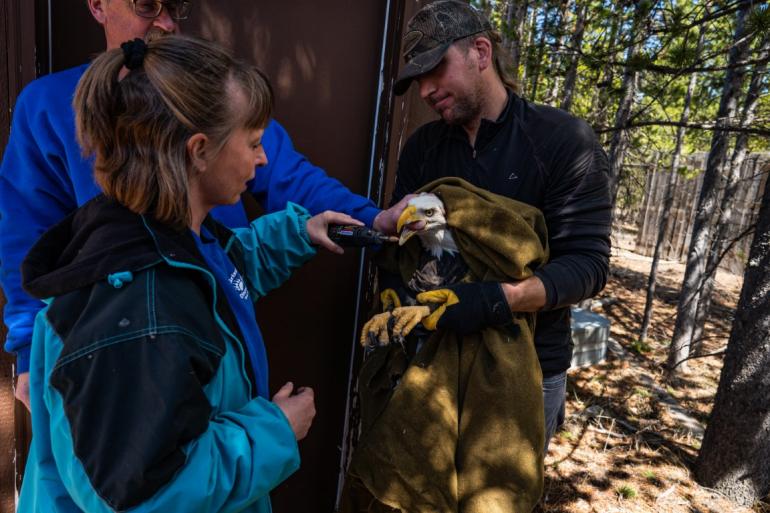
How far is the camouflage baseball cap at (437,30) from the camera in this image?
1857 mm

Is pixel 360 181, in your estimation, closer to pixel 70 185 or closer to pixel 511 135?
pixel 511 135

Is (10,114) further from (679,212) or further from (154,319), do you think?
(679,212)

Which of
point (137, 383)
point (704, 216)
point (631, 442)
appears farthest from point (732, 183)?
point (137, 383)

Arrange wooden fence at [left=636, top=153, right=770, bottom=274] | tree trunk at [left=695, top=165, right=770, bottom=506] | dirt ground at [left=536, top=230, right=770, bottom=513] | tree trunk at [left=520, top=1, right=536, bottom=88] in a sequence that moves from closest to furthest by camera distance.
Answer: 1. tree trunk at [left=695, top=165, right=770, bottom=506]
2. dirt ground at [left=536, top=230, right=770, bottom=513]
3. tree trunk at [left=520, top=1, right=536, bottom=88]
4. wooden fence at [left=636, top=153, right=770, bottom=274]

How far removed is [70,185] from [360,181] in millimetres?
1342

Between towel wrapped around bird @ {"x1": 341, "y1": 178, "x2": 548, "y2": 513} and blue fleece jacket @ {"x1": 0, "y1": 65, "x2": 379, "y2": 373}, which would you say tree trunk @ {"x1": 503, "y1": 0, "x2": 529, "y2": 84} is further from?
blue fleece jacket @ {"x1": 0, "y1": 65, "x2": 379, "y2": 373}

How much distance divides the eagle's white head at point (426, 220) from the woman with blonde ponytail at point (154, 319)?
A: 555mm

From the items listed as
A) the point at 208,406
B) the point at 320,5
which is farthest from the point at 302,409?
the point at 320,5

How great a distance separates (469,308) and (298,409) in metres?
0.62

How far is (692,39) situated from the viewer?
4.37 metres

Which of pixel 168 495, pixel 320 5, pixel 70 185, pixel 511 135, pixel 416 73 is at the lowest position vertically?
pixel 168 495

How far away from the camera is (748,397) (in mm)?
3365

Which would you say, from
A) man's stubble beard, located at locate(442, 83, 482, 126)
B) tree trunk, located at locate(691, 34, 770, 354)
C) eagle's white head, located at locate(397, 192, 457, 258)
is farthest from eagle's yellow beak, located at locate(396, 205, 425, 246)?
tree trunk, located at locate(691, 34, 770, 354)

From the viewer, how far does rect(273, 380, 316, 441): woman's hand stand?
1.25 metres
